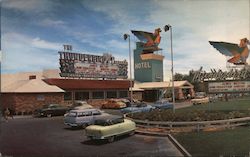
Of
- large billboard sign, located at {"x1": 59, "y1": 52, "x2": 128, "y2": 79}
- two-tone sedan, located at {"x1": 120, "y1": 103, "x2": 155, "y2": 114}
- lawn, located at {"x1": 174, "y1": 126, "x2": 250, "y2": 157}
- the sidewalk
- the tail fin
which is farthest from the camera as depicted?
the sidewalk

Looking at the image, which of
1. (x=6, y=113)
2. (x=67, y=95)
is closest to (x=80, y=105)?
(x=67, y=95)

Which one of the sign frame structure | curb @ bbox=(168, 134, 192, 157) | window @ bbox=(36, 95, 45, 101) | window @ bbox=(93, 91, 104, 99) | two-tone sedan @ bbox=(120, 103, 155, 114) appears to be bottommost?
curb @ bbox=(168, 134, 192, 157)

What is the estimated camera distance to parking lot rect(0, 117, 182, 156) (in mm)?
12219

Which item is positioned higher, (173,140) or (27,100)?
(27,100)

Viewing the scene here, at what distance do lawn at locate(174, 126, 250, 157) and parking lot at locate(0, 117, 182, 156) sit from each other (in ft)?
1.94

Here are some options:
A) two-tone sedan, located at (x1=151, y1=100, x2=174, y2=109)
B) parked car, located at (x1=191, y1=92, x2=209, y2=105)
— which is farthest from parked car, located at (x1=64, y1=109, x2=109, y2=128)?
parked car, located at (x1=191, y1=92, x2=209, y2=105)

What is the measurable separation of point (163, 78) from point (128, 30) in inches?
118

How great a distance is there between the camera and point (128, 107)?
17.0m

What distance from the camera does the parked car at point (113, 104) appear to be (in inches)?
609

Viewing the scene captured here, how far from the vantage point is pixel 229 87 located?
18.3m

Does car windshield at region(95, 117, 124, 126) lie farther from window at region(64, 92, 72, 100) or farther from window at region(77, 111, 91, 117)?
window at region(64, 92, 72, 100)

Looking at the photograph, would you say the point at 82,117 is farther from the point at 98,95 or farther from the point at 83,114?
the point at 98,95

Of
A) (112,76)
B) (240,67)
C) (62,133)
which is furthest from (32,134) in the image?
(240,67)

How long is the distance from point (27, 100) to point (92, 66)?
4.43m
